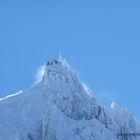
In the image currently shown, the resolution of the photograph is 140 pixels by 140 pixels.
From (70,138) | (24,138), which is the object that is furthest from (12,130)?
(70,138)

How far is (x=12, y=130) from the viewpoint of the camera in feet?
653

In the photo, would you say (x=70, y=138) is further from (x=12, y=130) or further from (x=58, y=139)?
(x=12, y=130)

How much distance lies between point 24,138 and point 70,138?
13.7m

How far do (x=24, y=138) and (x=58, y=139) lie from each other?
10168 mm

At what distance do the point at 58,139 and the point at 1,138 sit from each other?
1702 cm

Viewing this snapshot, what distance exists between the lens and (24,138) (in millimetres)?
198500

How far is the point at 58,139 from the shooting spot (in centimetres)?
19950

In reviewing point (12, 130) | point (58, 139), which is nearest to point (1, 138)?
point (12, 130)

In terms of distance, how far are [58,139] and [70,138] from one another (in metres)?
3.61

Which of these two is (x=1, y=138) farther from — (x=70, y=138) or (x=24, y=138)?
(x=70, y=138)

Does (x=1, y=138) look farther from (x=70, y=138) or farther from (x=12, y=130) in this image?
(x=70, y=138)

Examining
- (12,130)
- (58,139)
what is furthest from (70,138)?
(12,130)

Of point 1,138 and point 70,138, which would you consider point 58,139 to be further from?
point 1,138

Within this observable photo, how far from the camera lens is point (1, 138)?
7741 inches
